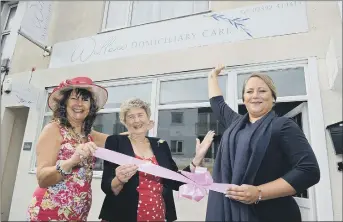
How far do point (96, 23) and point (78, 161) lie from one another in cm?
80

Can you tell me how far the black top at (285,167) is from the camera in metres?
0.49

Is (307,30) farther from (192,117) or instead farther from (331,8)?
(192,117)

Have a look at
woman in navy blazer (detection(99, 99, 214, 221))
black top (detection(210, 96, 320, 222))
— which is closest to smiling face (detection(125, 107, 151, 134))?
woman in navy blazer (detection(99, 99, 214, 221))

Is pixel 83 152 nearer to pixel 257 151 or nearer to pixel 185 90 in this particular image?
pixel 257 151

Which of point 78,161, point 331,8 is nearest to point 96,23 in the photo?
point 78,161

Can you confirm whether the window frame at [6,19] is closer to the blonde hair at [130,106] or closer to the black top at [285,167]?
the blonde hair at [130,106]

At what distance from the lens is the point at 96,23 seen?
1.12m

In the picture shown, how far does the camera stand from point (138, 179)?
65 cm

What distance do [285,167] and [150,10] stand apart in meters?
1.50

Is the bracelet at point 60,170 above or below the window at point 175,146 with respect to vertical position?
below

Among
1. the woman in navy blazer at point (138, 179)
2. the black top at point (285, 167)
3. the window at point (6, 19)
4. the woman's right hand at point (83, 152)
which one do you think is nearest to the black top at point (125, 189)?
the woman in navy blazer at point (138, 179)

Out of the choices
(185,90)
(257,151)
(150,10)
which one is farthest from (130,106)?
(150,10)

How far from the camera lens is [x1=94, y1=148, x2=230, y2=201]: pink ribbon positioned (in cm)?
53

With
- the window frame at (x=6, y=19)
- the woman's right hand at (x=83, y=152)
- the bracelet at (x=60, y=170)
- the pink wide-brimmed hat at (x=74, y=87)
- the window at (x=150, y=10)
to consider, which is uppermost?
the window at (x=150, y=10)
